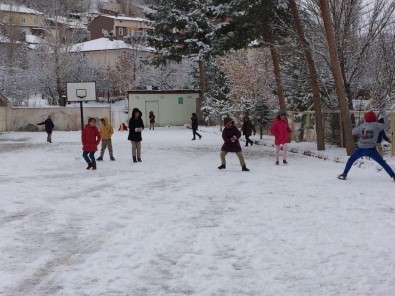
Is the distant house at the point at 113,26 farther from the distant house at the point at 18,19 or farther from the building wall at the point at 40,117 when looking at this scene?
the building wall at the point at 40,117

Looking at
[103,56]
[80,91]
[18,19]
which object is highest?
[18,19]

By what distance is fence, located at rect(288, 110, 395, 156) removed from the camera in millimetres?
16828

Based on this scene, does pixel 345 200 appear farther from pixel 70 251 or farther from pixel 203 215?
pixel 70 251

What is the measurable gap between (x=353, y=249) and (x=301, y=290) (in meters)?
1.56

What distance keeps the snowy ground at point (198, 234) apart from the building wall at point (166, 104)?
29.5m

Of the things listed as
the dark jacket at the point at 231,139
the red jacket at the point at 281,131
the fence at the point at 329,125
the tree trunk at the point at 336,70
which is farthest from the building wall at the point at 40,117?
the dark jacket at the point at 231,139

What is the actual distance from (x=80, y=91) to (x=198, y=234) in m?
31.4

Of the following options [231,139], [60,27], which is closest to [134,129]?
[231,139]

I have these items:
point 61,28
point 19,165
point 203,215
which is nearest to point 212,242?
point 203,215

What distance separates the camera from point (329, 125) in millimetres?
22422

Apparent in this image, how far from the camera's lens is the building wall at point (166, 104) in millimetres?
42625

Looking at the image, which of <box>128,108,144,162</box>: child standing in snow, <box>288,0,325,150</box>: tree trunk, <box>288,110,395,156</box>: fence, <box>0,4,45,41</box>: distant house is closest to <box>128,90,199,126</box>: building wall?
<box>288,110,395,156</box>: fence

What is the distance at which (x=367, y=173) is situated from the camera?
13.0 m

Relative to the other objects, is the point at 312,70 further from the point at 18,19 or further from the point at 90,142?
the point at 18,19
